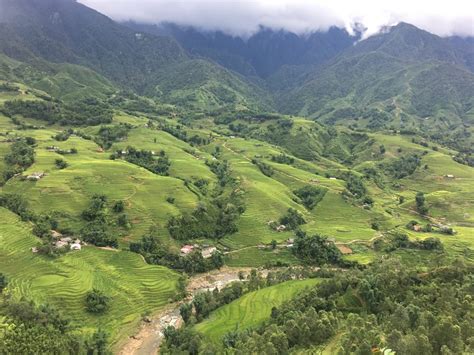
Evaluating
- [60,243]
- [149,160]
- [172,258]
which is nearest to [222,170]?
[149,160]

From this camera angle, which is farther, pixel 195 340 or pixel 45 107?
pixel 45 107

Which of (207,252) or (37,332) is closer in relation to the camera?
(37,332)

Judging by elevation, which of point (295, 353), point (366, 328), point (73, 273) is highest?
point (366, 328)

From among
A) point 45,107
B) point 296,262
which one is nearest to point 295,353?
point 296,262

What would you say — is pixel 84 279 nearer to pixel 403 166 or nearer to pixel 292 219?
pixel 292 219

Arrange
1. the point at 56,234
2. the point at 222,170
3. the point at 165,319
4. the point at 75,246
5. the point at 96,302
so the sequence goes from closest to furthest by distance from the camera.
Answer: the point at 96,302, the point at 165,319, the point at 75,246, the point at 56,234, the point at 222,170

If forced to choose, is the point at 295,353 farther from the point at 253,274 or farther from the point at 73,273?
the point at 73,273

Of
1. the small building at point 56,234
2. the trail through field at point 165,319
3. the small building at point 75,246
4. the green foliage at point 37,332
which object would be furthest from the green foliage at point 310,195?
the green foliage at point 37,332
